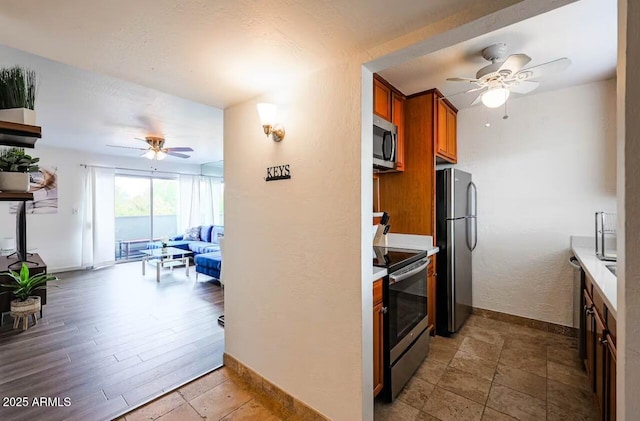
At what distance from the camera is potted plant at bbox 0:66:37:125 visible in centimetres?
131

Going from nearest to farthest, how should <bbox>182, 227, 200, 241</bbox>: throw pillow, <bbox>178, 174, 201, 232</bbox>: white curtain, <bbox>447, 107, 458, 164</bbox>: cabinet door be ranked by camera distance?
<bbox>447, 107, 458, 164</bbox>: cabinet door → <bbox>182, 227, 200, 241</bbox>: throw pillow → <bbox>178, 174, 201, 232</bbox>: white curtain

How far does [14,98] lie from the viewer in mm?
1341

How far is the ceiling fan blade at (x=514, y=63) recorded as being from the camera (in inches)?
69.4

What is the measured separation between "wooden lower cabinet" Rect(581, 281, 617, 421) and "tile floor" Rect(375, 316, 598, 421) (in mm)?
278

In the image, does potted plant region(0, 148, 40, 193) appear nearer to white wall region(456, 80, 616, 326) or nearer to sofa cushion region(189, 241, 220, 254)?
white wall region(456, 80, 616, 326)

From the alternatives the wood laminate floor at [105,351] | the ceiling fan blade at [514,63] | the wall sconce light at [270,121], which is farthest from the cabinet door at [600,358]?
the wood laminate floor at [105,351]

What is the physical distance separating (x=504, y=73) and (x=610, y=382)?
1.93 m

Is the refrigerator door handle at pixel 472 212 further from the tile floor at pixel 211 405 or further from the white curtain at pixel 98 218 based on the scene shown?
the white curtain at pixel 98 218

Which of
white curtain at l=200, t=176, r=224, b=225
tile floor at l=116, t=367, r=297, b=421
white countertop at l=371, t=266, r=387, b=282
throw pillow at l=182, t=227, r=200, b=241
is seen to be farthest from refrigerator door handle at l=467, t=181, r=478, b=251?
white curtain at l=200, t=176, r=224, b=225

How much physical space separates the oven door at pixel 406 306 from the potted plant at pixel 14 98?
2.17 m

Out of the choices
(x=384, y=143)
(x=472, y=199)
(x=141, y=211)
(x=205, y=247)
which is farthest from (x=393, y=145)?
(x=141, y=211)

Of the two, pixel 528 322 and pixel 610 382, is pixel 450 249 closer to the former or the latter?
pixel 528 322

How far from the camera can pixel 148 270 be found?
5891 millimetres

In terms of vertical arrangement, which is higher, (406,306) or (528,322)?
(406,306)
